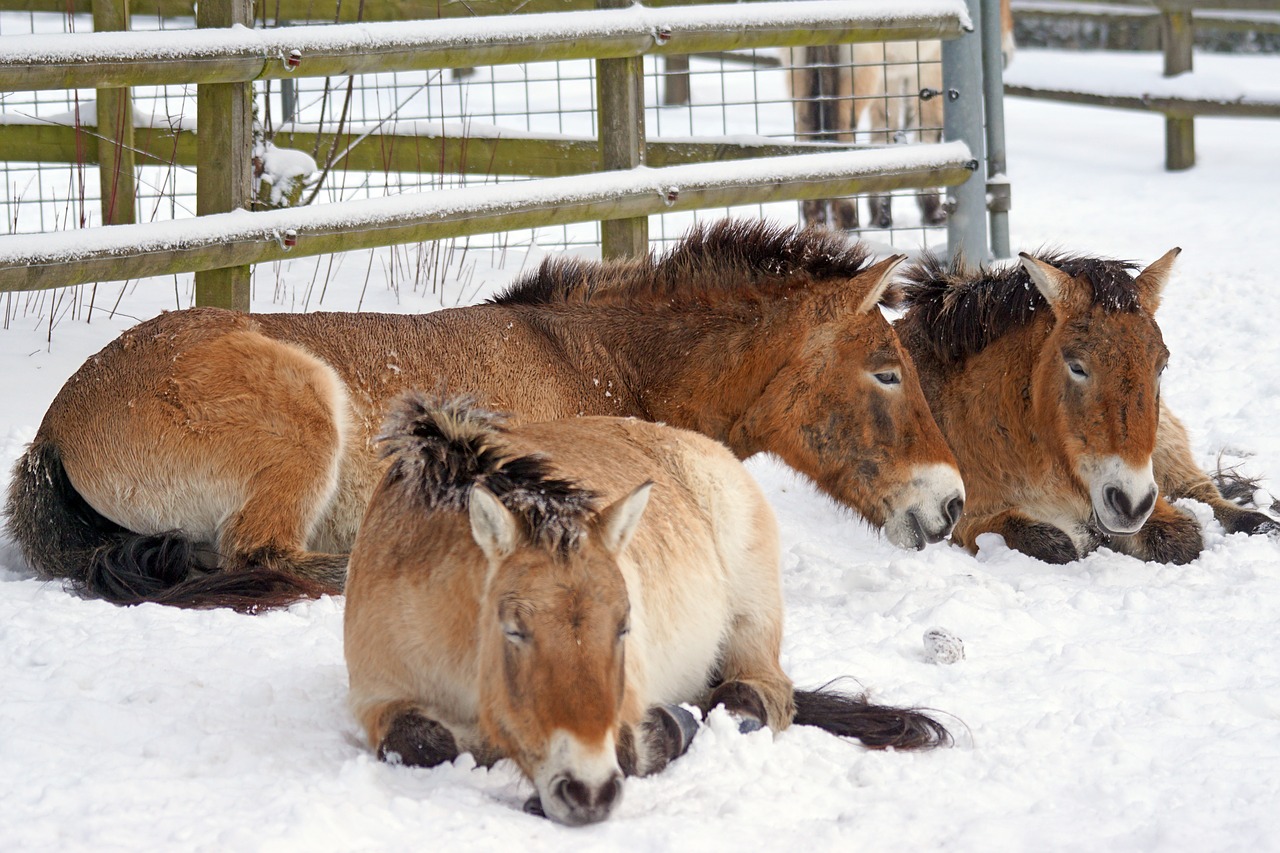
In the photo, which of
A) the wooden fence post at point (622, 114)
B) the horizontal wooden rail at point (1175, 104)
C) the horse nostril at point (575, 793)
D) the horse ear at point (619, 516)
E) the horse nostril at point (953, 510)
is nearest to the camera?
the horse nostril at point (575, 793)

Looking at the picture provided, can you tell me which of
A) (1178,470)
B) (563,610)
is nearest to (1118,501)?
(1178,470)

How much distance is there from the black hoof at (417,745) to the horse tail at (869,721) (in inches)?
41.5

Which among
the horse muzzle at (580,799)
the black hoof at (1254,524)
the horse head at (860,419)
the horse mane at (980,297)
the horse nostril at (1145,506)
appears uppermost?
the horse mane at (980,297)

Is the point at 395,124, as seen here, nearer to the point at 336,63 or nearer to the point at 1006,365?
the point at 336,63

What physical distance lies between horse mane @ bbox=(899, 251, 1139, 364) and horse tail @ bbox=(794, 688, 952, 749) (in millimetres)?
2493

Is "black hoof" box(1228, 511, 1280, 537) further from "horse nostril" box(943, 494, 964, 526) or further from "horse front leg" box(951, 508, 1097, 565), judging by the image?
"horse nostril" box(943, 494, 964, 526)

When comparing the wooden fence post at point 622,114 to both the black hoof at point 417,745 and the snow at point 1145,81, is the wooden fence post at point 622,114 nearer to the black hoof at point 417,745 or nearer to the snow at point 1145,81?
the black hoof at point 417,745

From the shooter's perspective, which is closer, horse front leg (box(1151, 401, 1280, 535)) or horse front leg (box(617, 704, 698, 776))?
horse front leg (box(617, 704, 698, 776))

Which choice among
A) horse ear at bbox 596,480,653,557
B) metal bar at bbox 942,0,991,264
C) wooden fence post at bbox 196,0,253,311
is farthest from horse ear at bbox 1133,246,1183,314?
wooden fence post at bbox 196,0,253,311

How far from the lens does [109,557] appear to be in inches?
183

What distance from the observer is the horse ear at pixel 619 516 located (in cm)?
317

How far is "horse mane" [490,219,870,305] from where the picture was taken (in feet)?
18.6

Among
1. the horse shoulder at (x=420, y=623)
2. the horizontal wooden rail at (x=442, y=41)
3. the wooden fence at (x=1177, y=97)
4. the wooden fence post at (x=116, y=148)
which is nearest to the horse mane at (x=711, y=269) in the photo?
the horizontal wooden rail at (x=442, y=41)

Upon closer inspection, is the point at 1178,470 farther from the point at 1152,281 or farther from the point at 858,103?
Answer: the point at 858,103
